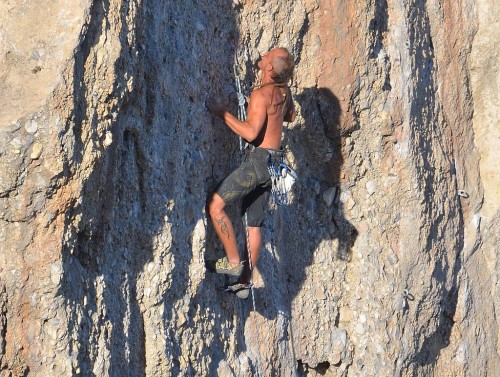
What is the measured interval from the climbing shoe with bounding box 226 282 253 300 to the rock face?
12cm

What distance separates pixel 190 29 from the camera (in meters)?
7.08

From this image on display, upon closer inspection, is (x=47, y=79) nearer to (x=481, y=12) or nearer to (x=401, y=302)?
(x=401, y=302)

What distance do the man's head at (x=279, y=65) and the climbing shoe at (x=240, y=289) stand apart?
1.44 metres

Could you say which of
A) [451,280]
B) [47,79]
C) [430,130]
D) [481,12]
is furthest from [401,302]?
[47,79]

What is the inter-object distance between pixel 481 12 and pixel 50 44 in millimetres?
4967

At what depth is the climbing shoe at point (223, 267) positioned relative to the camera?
717 cm

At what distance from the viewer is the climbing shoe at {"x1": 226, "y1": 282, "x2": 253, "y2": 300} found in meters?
7.33

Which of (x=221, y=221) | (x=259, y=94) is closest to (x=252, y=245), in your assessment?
(x=221, y=221)

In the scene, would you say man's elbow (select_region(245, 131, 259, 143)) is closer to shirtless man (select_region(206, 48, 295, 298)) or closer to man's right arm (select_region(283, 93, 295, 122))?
shirtless man (select_region(206, 48, 295, 298))

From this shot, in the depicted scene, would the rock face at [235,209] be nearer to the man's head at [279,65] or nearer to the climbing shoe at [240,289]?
the climbing shoe at [240,289]

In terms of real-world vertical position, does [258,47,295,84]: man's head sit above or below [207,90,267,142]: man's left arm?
above

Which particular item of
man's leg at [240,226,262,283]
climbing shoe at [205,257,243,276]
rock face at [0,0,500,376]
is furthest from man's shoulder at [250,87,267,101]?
climbing shoe at [205,257,243,276]

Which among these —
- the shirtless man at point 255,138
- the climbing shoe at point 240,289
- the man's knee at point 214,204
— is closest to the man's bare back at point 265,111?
the shirtless man at point 255,138

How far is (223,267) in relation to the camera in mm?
7262
